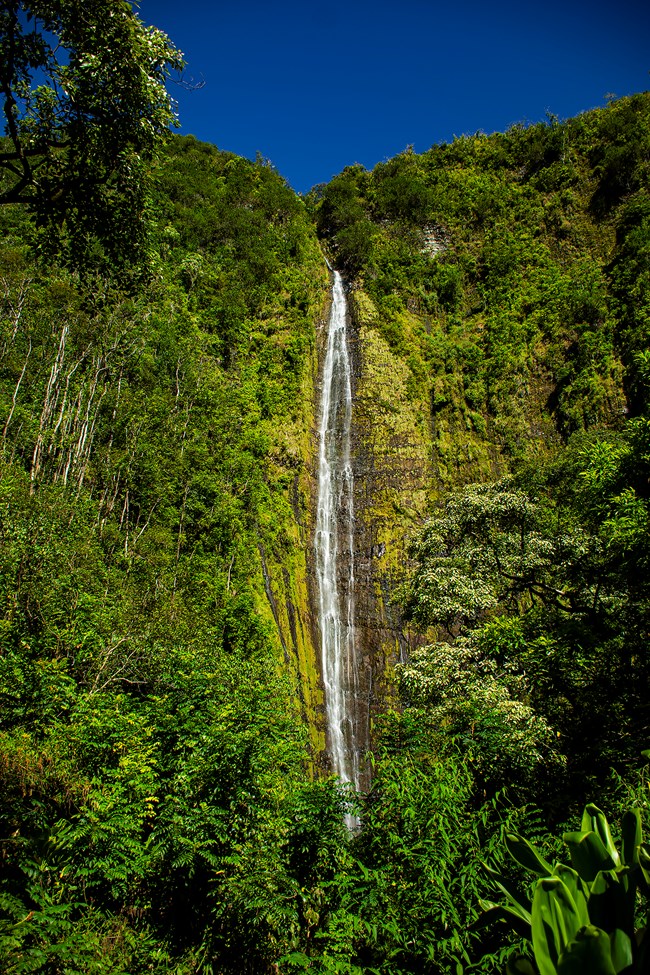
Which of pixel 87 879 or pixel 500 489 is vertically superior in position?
pixel 500 489

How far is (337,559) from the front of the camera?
25547mm

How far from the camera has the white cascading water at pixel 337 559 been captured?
21.2 meters

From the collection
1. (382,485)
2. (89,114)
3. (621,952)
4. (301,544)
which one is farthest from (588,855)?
(382,485)

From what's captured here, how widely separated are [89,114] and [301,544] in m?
20.8

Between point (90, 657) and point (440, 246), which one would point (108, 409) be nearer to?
point (90, 657)

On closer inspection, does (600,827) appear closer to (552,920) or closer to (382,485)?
(552,920)

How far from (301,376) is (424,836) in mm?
27220

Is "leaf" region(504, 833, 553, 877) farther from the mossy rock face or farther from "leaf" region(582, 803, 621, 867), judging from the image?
the mossy rock face

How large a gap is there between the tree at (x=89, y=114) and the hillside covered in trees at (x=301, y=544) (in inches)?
3.0

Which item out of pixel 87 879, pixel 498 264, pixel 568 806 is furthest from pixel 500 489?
pixel 498 264

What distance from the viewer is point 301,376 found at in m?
29.7

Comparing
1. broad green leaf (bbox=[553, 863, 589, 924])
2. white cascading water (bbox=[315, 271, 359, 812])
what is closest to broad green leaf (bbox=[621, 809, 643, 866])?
broad green leaf (bbox=[553, 863, 589, 924])

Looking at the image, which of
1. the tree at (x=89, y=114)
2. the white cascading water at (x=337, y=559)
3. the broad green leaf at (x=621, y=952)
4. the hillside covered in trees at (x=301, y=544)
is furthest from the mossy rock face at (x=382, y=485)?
the broad green leaf at (x=621, y=952)

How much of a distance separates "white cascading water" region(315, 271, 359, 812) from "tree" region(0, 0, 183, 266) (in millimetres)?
18347
